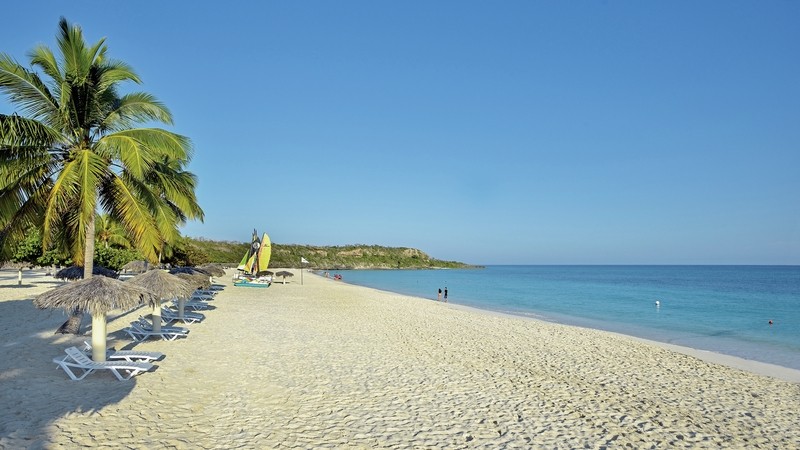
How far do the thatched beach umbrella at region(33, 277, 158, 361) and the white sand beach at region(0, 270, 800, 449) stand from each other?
585 millimetres

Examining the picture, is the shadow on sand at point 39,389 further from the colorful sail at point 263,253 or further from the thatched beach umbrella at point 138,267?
the colorful sail at point 263,253

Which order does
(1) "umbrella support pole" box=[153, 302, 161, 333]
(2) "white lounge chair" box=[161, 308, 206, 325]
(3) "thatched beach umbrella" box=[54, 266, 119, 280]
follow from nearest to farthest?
(1) "umbrella support pole" box=[153, 302, 161, 333], (3) "thatched beach umbrella" box=[54, 266, 119, 280], (2) "white lounge chair" box=[161, 308, 206, 325]

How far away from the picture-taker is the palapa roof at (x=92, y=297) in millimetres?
6777

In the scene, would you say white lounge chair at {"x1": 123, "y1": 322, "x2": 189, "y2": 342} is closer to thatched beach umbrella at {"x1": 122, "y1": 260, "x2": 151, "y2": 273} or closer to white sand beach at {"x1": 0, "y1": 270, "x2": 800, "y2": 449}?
white sand beach at {"x1": 0, "y1": 270, "x2": 800, "y2": 449}

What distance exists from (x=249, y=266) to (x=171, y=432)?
90.1ft

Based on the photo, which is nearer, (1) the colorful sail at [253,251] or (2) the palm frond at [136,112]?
(2) the palm frond at [136,112]

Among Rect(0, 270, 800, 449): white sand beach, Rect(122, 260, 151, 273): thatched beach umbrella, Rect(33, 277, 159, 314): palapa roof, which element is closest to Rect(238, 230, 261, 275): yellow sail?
Rect(122, 260, 151, 273): thatched beach umbrella

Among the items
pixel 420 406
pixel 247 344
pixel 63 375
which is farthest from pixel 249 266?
pixel 420 406

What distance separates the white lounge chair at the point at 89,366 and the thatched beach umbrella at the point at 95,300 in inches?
8.6

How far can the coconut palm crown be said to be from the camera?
8.26 metres

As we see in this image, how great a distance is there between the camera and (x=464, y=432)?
533 cm

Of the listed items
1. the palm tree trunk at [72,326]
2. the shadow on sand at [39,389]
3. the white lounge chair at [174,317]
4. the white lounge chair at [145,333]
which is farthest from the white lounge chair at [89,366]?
the white lounge chair at [174,317]

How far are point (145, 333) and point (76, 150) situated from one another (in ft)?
12.8

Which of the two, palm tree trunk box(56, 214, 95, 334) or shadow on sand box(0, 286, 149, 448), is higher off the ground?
palm tree trunk box(56, 214, 95, 334)
